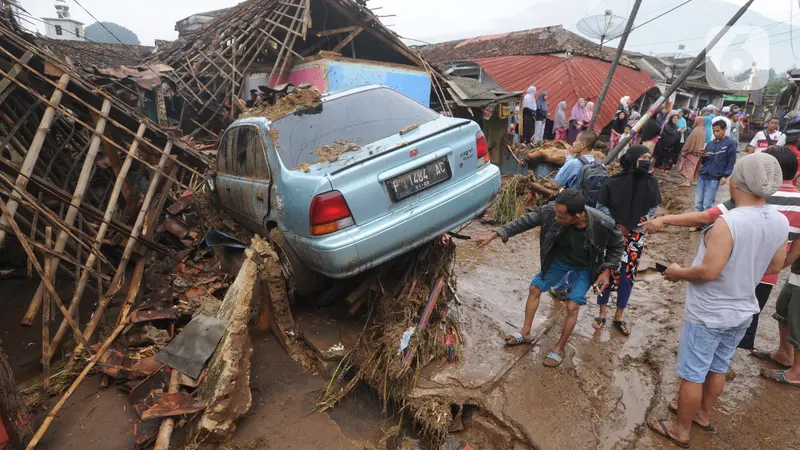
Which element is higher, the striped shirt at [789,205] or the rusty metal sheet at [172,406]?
the striped shirt at [789,205]

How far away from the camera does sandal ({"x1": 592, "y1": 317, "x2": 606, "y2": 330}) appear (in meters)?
3.91

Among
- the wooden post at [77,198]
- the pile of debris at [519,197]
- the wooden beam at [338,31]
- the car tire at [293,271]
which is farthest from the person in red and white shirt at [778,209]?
the wooden beam at [338,31]

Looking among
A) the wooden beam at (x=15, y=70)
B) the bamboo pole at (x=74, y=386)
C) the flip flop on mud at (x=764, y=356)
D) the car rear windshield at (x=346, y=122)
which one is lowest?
the flip flop on mud at (x=764, y=356)

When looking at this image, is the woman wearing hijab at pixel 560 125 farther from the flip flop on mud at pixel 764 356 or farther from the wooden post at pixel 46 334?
the wooden post at pixel 46 334

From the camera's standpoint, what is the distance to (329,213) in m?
2.83

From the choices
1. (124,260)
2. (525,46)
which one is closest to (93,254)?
(124,260)

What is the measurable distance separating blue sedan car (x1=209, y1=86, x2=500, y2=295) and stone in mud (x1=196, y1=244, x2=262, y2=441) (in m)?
0.46

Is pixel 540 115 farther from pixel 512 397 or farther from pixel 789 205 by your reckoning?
pixel 512 397

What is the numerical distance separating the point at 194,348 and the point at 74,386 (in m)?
0.83

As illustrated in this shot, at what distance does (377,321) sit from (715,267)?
2.29 metres

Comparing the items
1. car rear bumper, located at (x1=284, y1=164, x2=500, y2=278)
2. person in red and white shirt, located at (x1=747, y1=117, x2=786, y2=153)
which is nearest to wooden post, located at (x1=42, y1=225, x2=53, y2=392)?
car rear bumper, located at (x1=284, y1=164, x2=500, y2=278)

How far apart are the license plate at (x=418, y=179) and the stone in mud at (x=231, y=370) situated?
121 cm

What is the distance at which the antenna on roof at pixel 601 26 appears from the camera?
424 inches

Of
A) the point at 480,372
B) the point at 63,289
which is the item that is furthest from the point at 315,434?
the point at 63,289
